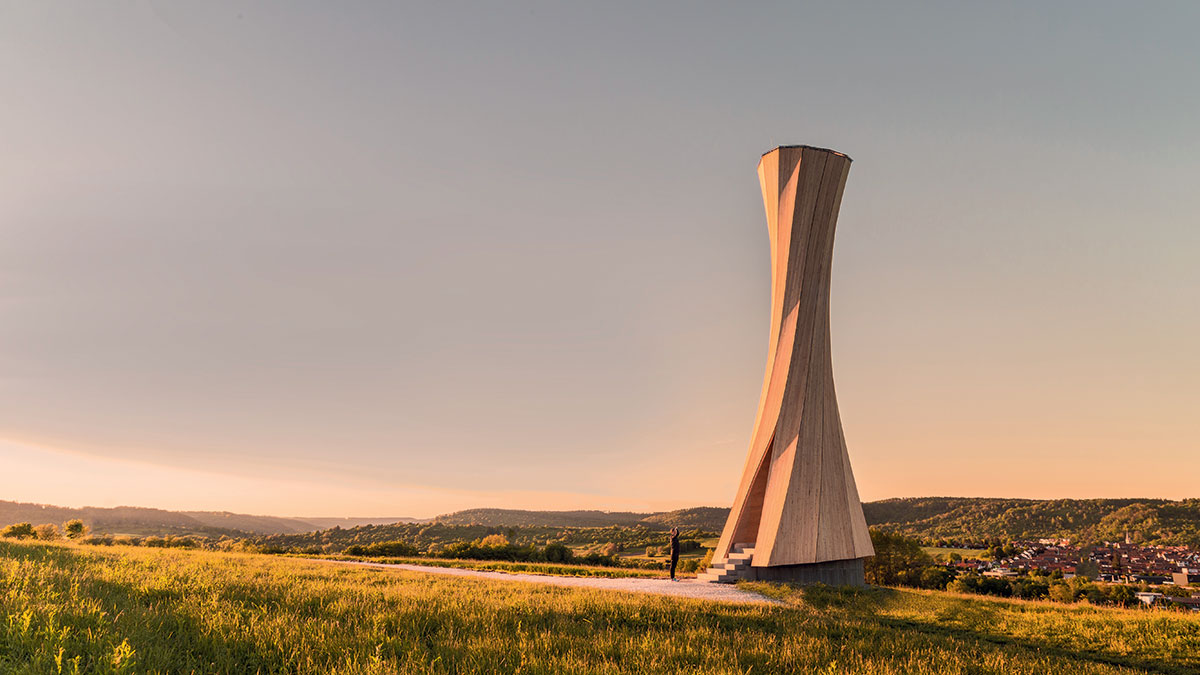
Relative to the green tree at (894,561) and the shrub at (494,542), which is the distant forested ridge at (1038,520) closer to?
the green tree at (894,561)

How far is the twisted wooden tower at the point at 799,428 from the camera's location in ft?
55.4

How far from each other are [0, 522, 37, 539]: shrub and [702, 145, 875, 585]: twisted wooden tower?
2686 cm

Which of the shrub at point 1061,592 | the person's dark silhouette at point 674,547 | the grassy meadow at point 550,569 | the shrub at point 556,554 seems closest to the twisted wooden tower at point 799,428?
the person's dark silhouette at point 674,547

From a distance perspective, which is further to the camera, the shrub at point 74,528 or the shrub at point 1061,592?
the shrub at point 74,528

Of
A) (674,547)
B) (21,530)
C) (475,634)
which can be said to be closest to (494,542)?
(674,547)

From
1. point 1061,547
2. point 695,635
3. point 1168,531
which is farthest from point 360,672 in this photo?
point 1168,531

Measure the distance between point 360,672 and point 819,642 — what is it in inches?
172

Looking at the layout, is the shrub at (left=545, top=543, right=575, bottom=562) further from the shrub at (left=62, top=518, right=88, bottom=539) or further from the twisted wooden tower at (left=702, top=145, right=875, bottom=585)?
the shrub at (left=62, top=518, right=88, bottom=539)

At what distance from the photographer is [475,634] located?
6109 millimetres

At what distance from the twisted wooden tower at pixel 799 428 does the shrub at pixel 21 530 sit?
88.1 feet

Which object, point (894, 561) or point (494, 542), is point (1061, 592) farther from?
point (494, 542)

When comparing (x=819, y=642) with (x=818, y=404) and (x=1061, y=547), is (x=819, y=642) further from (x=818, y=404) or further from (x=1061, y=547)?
(x=1061, y=547)

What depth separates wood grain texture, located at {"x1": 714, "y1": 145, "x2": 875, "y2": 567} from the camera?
55.6 feet

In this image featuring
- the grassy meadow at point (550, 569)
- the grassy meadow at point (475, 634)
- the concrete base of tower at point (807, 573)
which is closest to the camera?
the grassy meadow at point (475, 634)
